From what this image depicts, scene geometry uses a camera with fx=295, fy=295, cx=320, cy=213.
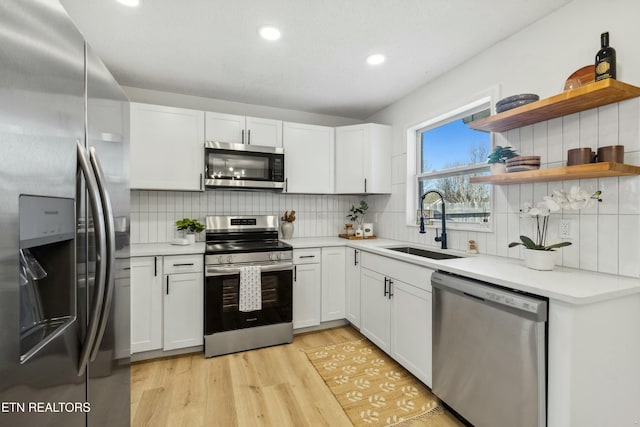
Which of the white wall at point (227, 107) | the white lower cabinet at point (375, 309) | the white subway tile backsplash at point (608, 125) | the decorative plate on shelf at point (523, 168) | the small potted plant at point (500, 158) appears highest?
the white wall at point (227, 107)

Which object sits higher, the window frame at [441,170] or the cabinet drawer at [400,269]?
the window frame at [441,170]

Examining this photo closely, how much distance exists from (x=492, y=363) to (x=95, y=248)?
183cm

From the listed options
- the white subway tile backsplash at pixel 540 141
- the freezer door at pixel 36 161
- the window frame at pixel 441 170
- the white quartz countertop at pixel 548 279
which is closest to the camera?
the freezer door at pixel 36 161

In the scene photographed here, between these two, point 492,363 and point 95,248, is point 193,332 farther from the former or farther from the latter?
point 492,363

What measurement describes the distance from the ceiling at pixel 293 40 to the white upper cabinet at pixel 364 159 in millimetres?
488

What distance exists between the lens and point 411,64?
2.50m

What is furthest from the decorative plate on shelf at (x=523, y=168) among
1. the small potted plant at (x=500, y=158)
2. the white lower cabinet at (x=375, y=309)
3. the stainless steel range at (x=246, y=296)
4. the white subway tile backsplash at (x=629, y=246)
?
the stainless steel range at (x=246, y=296)

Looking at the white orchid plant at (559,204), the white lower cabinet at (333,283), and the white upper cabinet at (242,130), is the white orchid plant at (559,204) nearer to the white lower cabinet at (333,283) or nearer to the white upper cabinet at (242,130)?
the white lower cabinet at (333,283)

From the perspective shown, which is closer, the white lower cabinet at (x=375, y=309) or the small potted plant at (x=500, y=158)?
the small potted plant at (x=500, y=158)

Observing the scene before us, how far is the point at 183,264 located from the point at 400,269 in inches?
72.7

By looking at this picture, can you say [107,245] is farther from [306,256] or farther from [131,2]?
[306,256]

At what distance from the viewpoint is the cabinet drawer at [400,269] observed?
6.77 ft

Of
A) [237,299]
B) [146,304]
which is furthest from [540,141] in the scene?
[146,304]

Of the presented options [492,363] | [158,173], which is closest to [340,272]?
[492,363]
